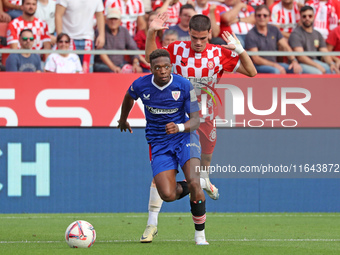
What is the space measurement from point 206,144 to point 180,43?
1517 mm

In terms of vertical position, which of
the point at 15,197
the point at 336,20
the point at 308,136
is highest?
the point at 336,20

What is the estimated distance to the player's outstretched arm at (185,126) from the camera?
23.4 feet

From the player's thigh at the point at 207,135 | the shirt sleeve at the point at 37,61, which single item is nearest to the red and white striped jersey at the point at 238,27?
the shirt sleeve at the point at 37,61

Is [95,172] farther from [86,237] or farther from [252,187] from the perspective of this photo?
[86,237]

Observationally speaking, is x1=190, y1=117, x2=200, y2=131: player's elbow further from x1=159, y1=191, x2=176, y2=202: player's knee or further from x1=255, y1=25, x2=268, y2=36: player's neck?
x1=255, y1=25, x2=268, y2=36: player's neck

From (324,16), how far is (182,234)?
720 cm

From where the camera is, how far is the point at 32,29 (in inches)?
509

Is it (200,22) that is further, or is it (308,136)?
(308,136)

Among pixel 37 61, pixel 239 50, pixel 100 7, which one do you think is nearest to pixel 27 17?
pixel 37 61

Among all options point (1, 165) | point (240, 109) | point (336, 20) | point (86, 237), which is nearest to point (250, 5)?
point (336, 20)

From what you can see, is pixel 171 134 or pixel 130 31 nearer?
pixel 171 134

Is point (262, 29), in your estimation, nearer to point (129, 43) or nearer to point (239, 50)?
point (129, 43)

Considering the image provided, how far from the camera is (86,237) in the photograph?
7262mm

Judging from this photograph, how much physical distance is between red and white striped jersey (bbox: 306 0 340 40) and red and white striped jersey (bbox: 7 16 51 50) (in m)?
5.56
